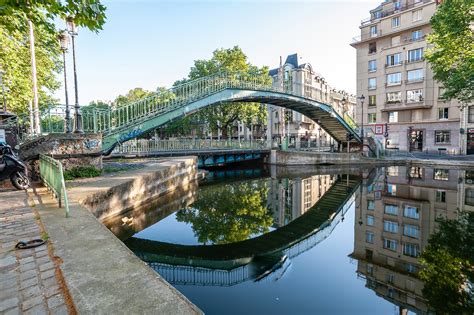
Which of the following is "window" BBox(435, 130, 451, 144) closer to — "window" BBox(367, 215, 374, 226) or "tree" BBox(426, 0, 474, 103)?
"tree" BBox(426, 0, 474, 103)

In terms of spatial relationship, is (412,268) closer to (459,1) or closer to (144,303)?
(144,303)

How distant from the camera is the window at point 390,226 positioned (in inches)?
308

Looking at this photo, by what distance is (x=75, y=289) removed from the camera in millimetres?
2602

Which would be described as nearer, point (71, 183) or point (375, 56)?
point (71, 183)

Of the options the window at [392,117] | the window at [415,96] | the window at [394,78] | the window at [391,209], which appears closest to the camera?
the window at [391,209]

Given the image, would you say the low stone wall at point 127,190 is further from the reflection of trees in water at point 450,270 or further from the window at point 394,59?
the window at point 394,59

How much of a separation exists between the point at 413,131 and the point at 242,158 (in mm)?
25055

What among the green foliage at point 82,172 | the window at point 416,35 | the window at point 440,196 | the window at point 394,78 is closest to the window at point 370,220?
the window at point 440,196

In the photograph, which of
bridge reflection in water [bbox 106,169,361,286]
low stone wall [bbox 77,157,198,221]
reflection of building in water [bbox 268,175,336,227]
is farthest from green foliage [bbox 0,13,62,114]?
reflection of building in water [bbox 268,175,336,227]

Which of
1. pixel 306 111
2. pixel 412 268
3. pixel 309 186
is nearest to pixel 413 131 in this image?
pixel 306 111

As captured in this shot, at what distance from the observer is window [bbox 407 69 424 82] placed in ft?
110

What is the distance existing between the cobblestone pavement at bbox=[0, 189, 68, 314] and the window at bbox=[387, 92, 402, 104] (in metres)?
40.6

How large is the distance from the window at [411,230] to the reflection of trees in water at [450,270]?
1.34ft

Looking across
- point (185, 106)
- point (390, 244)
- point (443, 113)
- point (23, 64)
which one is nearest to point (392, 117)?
point (443, 113)
